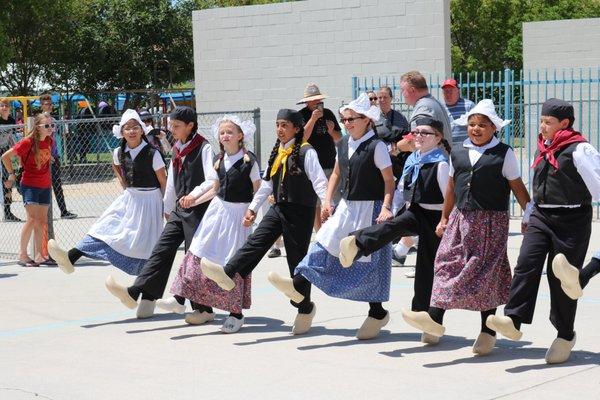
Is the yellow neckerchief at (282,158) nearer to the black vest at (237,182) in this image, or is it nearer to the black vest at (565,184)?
the black vest at (237,182)

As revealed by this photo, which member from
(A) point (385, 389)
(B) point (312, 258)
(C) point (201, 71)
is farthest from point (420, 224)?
(C) point (201, 71)

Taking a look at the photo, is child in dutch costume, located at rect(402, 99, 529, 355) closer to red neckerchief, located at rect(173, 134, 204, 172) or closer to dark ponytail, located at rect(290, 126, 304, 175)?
dark ponytail, located at rect(290, 126, 304, 175)

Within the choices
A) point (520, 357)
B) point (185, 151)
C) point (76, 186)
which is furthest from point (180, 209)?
point (76, 186)

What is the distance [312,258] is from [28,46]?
23.8 metres

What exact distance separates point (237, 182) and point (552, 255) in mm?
2642

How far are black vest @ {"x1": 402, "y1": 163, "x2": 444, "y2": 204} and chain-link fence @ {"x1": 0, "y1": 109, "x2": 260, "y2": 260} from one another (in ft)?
12.7

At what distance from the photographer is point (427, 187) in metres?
7.49

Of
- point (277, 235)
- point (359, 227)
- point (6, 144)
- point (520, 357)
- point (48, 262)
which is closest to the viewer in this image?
point (520, 357)

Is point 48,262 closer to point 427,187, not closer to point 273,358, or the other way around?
point 273,358

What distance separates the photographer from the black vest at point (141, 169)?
9273 mm

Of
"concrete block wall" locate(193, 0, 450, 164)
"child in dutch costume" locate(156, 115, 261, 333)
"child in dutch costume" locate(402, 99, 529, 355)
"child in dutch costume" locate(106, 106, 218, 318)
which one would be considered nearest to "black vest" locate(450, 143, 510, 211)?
"child in dutch costume" locate(402, 99, 529, 355)

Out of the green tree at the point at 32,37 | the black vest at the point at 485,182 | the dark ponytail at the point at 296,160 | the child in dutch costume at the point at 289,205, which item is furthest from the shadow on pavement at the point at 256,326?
the green tree at the point at 32,37

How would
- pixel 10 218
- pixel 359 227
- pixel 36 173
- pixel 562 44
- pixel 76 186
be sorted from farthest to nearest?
pixel 562 44, pixel 76 186, pixel 10 218, pixel 36 173, pixel 359 227

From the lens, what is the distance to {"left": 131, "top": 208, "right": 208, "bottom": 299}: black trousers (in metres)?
8.73
